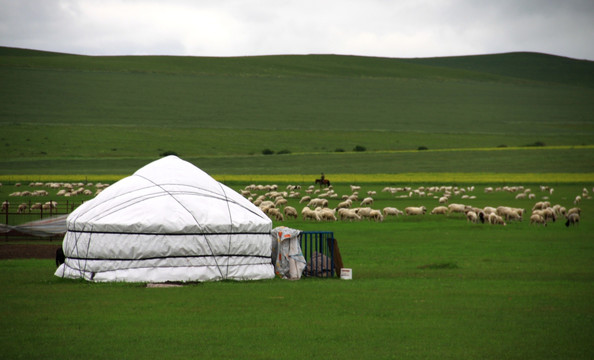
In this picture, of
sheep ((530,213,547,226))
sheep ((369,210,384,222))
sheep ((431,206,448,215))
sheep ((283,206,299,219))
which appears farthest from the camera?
sheep ((431,206,448,215))

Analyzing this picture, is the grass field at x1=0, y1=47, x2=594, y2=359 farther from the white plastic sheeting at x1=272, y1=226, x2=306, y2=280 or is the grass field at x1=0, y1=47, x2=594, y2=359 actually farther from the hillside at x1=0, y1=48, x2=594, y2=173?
the white plastic sheeting at x1=272, y1=226, x2=306, y2=280

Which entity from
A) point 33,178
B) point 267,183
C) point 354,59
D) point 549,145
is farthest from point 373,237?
point 354,59

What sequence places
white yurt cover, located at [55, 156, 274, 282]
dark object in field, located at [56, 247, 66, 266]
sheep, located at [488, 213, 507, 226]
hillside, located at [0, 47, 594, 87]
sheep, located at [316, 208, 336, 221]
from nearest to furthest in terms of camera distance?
1. white yurt cover, located at [55, 156, 274, 282]
2. dark object in field, located at [56, 247, 66, 266]
3. sheep, located at [488, 213, 507, 226]
4. sheep, located at [316, 208, 336, 221]
5. hillside, located at [0, 47, 594, 87]

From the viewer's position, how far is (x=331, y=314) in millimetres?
13969

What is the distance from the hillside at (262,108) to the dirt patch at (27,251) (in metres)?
51.9

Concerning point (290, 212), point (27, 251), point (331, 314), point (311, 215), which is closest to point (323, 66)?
point (290, 212)

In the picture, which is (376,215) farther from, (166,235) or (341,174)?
(341,174)

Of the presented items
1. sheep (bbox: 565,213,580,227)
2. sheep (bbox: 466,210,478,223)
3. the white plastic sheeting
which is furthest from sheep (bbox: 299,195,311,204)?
the white plastic sheeting

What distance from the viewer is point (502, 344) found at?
11.5 m

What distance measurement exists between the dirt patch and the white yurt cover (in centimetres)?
612

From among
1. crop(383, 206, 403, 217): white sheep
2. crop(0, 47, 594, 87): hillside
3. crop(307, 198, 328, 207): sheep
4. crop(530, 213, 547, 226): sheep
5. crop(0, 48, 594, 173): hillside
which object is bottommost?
crop(530, 213, 547, 226): sheep

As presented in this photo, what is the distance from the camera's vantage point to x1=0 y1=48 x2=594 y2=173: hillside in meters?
95.4

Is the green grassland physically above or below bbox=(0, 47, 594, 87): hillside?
below

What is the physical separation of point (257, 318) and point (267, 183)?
180 feet
